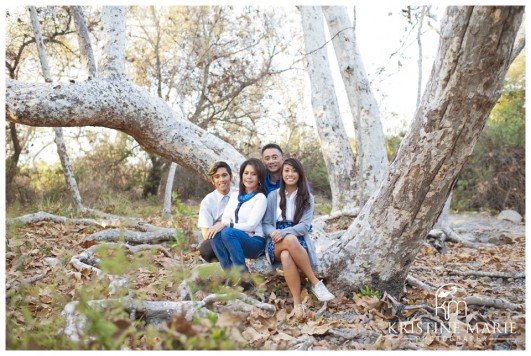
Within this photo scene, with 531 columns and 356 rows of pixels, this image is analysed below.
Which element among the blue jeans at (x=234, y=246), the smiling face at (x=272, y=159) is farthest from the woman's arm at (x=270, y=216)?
the smiling face at (x=272, y=159)

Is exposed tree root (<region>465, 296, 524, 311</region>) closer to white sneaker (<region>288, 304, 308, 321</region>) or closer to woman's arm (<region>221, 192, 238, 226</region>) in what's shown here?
white sneaker (<region>288, 304, 308, 321</region>)

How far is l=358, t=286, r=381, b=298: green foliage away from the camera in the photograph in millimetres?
4027

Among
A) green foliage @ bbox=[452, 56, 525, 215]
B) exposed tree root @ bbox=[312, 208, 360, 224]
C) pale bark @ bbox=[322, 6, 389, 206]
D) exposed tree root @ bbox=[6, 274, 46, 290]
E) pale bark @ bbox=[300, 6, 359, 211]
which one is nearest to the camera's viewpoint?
exposed tree root @ bbox=[6, 274, 46, 290]

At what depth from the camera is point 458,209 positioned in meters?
11.9

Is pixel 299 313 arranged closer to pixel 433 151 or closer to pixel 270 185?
pixel 270 185

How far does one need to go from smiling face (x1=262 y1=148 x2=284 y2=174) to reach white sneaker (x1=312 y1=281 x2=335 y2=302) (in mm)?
1142

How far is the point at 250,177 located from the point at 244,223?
417mm

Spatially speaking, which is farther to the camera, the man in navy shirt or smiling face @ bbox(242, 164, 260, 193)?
the man in navy shirt

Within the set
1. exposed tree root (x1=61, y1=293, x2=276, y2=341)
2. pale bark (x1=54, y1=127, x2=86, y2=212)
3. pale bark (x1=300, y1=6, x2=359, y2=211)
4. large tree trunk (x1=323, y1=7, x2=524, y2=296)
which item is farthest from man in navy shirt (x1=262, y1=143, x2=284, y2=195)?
pale bark (x1=54, y1=127, x2=86, y2=212)

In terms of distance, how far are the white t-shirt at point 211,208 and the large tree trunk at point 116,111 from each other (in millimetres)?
956

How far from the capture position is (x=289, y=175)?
13.8ft

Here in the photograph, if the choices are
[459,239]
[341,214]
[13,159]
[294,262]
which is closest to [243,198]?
[294,262]

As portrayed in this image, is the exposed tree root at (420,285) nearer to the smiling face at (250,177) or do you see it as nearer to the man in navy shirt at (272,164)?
the man in navy shirt at (272,164)
